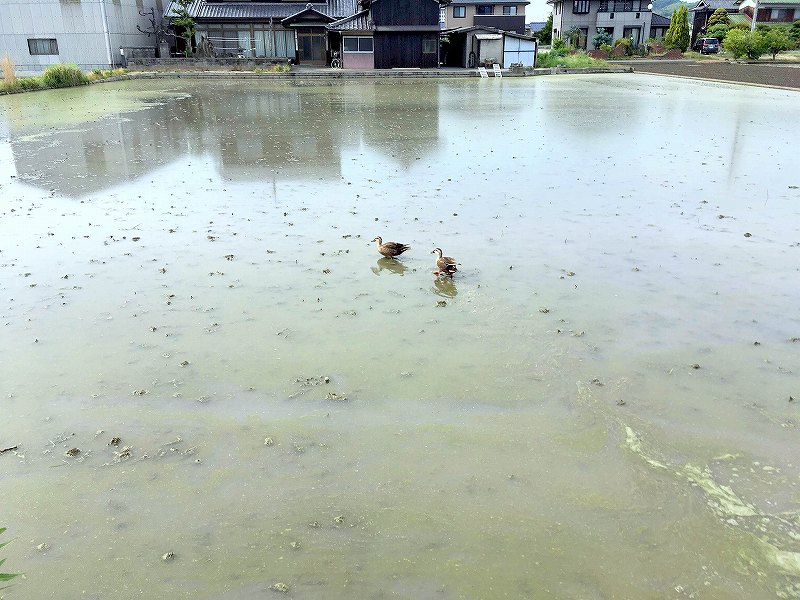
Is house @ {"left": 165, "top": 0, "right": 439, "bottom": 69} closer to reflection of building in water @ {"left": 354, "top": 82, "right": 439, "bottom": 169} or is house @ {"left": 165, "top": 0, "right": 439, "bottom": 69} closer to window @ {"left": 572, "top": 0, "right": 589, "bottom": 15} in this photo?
reflection of building in water @ {"left": 354, "top": 82, "right": 439, "bottom": 169}

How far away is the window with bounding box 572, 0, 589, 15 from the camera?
181ft

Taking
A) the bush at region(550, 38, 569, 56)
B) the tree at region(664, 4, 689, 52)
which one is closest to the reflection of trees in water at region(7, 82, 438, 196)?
the bush at region(550, 38, 569, 56)

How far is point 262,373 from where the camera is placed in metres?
4.47

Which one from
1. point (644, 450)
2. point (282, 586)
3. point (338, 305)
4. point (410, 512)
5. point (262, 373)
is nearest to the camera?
point (282, 586)

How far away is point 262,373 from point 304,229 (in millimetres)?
3346

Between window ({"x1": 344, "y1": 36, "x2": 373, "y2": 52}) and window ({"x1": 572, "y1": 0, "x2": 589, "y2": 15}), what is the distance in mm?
25476

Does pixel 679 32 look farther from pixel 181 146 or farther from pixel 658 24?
pixel 181 146

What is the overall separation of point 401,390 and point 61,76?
30.0m

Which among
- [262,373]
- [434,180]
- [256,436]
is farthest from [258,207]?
[256,436]

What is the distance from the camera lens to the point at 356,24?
38.8 metres

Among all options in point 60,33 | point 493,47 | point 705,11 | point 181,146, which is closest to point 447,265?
point 181,146

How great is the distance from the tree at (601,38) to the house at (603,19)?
0.92 ft

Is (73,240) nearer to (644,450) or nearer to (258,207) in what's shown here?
(258,207)

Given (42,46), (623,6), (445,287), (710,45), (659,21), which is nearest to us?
(445,287)
